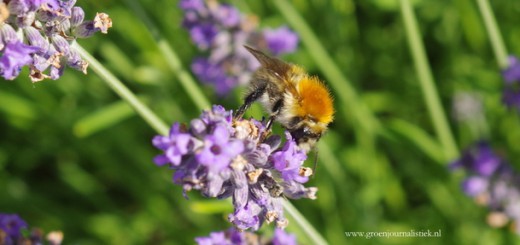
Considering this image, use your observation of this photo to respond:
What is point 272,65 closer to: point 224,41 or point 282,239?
point 282,239

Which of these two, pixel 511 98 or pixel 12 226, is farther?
pixel 511 98

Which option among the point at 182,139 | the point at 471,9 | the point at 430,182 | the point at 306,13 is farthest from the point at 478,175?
the point at 182,139

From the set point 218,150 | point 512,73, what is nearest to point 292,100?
point 218,150

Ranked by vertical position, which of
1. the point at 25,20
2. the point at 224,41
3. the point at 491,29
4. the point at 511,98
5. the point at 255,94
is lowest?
the point at 25,20

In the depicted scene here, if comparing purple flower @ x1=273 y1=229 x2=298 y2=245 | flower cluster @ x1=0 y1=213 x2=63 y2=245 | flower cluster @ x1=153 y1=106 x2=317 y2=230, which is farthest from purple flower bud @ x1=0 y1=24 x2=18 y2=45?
purple flower @ x1=273 y1=229 x2=298 y2=245

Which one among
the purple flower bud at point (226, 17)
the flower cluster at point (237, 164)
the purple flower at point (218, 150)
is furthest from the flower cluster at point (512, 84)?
the purple flower at point (218, 150)

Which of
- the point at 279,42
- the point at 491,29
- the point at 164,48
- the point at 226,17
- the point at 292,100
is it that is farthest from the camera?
the point at 279,42

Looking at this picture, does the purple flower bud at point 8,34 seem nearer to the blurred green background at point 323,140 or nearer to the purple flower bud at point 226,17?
the purple flower bud at point 226,17

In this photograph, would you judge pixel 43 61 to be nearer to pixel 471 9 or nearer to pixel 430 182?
pixel 430 182
